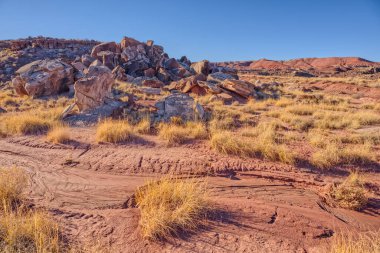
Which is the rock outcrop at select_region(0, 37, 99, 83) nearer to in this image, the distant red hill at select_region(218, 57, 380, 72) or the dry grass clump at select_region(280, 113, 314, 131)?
A: the dry grass clump at select_region(280, 113, 314, 131)

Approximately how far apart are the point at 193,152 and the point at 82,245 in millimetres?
3191

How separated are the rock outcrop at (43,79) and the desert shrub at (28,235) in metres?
12.6

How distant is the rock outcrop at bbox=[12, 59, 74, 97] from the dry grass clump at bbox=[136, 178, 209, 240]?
41.4 ft

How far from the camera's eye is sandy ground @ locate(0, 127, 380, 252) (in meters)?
2.64

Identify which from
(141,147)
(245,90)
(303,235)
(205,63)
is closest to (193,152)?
(141,147)

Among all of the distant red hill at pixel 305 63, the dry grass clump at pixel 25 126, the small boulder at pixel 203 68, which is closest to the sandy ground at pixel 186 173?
the dry grass clump at pixel 25 126

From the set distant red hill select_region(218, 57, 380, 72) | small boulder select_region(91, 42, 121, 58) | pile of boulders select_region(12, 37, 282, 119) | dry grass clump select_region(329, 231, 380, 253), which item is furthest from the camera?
distant red hill select_region(218, 57, 380, 72)

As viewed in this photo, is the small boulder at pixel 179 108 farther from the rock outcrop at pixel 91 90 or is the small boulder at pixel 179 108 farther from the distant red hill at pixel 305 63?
the distant red hill at pixel 305 63

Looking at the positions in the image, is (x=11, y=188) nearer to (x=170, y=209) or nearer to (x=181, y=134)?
(x=170, y=209)

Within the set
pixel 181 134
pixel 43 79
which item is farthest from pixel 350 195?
pixel 43 79

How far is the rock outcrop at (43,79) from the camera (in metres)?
12.7

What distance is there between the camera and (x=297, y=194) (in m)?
3.72

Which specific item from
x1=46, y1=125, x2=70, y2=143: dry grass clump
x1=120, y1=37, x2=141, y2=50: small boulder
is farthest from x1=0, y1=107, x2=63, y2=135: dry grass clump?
x1=120, y1=37, x2=141, y2=50: small boulder

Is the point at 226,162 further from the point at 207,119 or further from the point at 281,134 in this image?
the point at 207,119
